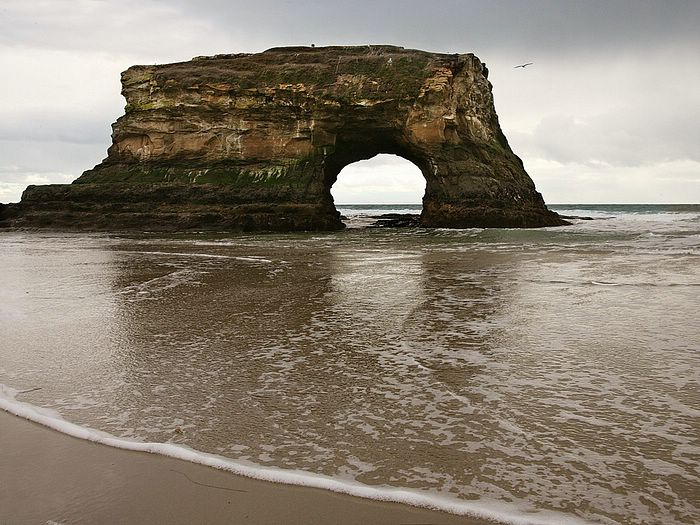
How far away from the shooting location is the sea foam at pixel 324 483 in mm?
2100

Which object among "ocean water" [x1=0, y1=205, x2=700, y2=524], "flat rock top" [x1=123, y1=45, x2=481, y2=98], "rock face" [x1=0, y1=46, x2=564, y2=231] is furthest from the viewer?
"flat rock top" [x1=123, y1=45, x2=481, y2=98]

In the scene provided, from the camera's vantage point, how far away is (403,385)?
3.55 metres

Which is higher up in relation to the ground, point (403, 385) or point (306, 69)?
point (306, 69)

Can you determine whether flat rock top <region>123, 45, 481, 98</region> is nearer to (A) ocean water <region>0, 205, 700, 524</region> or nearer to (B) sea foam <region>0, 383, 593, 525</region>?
(A) ocean water <region>0, 205, 700, 524</region>

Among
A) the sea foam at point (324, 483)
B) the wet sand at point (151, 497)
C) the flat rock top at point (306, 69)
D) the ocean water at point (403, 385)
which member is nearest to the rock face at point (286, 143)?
the flat rock top at point (306, 69)

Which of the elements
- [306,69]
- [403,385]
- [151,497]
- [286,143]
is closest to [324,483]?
[151,497]

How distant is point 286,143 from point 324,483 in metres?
27.0

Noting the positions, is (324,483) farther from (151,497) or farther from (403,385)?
(403,385)

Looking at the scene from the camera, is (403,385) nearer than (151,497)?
No

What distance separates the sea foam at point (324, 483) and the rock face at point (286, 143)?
917 inches

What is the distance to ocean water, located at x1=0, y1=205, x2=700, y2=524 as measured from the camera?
237 centimetres

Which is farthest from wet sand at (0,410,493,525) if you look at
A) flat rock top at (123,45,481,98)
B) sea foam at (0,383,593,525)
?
flat rock top at (123,45,481,98)

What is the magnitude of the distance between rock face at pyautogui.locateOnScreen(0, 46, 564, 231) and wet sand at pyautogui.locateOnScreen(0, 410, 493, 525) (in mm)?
23589

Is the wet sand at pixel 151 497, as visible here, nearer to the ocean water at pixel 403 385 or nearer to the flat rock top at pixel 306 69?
the ocean water at pixel 403 385
